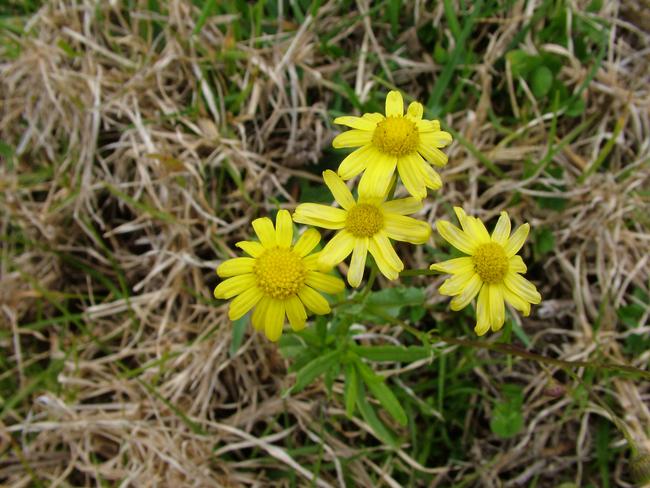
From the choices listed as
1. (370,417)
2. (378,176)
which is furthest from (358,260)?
(370,417)

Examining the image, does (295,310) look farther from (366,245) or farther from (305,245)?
(366,245)

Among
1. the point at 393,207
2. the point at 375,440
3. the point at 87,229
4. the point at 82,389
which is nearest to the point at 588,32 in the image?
the point at 393,207

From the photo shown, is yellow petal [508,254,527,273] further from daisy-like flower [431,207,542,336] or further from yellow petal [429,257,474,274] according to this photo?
yellow petal [429,257,474,274]

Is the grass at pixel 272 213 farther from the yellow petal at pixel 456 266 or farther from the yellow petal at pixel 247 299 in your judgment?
the yellow petal at pixel 456 266

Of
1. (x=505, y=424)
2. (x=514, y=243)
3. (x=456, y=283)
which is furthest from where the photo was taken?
(x=505, y=424)

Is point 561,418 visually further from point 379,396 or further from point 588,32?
point 588,32

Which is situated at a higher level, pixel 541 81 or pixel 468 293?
pixel 541 81

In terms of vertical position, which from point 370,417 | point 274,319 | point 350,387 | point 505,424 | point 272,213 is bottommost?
point 505,424
